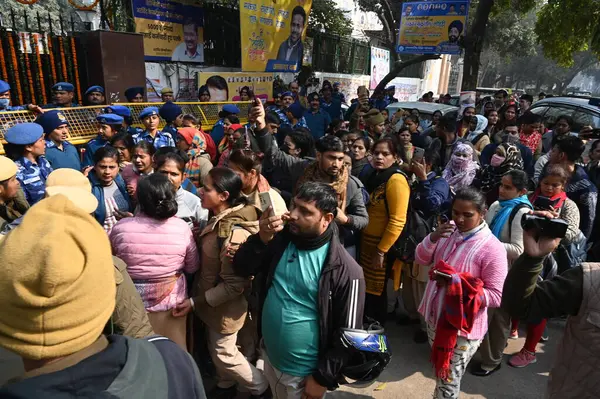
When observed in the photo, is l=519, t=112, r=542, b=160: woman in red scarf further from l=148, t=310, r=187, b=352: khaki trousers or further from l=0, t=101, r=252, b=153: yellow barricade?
l=148, t=310, r=187, b=352: khaki trousers

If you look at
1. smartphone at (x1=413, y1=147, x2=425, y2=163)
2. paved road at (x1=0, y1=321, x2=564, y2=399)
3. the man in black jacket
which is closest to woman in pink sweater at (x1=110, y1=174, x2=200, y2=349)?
the man in black jacket

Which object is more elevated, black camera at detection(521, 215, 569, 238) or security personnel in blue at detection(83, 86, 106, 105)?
security personnel in blue at detection(83, 86, 106, 105)

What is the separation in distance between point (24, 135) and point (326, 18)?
14.8 meters

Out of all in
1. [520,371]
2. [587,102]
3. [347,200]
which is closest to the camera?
[347,200]

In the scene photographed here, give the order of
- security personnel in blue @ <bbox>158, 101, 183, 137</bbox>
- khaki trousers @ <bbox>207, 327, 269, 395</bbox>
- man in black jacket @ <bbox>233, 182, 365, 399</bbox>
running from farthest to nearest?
security personnel in blue @ <bbox>158, 101, 183, 137</bbox>, khaki trousers @ <bbox>207, 327, 269, 395</bbox>, man in black jacket @ <bbox>233, 182, 365, 399</bbox>

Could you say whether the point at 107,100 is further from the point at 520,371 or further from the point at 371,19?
the point at 371,19

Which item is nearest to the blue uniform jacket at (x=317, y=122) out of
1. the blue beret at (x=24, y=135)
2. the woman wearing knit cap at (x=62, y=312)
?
the blue beret at (x=24, y=135)

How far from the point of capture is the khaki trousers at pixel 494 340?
3.35 meters

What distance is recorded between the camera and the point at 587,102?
8.56 m

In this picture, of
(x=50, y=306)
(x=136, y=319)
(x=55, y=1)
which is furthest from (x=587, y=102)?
(x=55, y=1)

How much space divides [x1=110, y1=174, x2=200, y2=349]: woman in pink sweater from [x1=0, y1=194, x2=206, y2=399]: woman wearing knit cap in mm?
1409

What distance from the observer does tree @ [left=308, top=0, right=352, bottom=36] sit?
637 inches

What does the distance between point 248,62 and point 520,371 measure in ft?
32.3

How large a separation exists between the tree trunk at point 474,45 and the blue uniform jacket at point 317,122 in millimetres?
6618
